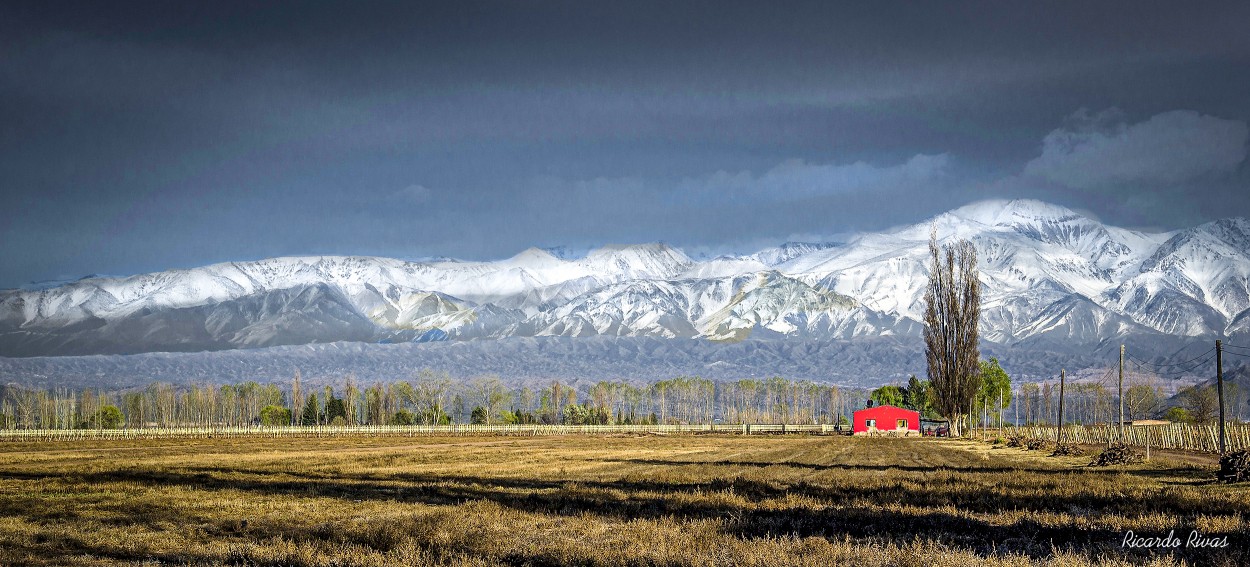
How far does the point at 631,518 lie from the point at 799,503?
4.55 meters

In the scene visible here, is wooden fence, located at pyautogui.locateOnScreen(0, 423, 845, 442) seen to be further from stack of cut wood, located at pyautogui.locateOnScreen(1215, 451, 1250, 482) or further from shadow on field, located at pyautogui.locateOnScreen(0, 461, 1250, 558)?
stack of cut wood, located at pyautogui.locateOnScreen(1215, 451, 1250, 482)

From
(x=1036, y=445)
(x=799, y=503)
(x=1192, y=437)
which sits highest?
(x=799, y=503)

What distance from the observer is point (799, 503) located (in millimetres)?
22531

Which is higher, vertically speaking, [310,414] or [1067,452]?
[1067,452]

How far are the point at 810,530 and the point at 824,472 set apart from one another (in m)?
19.3

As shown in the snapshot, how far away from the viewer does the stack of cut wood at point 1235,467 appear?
98.2ft

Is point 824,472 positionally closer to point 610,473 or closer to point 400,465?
point 610,473

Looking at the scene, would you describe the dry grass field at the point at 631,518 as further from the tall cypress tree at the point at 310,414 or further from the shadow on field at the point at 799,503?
the tall cypress tree at the point at 310,414

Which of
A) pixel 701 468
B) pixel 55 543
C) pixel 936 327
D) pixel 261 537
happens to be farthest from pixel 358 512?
pixel 936 327

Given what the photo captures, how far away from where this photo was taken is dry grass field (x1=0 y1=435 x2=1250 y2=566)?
48.7ft

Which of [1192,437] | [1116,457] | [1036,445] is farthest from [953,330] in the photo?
[1116,457]

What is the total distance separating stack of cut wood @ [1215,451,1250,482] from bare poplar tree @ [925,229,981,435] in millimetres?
58057

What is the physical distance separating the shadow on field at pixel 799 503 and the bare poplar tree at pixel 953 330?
6106cm

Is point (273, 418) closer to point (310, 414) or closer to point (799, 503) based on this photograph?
point (310, 414)
